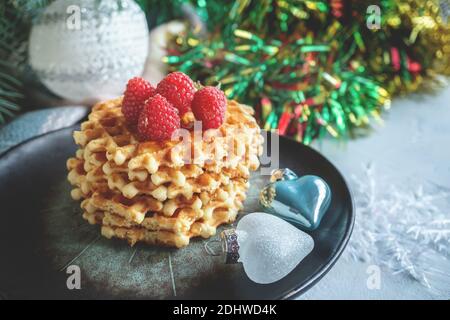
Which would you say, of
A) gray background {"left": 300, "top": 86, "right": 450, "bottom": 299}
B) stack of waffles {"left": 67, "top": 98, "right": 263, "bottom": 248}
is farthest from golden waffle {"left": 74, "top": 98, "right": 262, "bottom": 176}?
gray background {"left": 300, "top": 86, "right": 450, "bottom": 299}

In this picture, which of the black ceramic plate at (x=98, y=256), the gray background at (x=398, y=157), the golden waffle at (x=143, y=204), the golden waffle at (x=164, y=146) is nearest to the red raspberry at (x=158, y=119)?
the golden waffle at (x=164, y=146)

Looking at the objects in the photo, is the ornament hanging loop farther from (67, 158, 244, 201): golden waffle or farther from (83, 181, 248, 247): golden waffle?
(67, 158, 244, 201): golden waffle

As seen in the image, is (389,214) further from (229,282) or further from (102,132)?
(102,132)

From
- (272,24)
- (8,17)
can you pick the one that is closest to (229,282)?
(272,24)

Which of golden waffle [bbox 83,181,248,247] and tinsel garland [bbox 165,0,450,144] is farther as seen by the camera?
tinsel garland [bbox 165,0,450,144]

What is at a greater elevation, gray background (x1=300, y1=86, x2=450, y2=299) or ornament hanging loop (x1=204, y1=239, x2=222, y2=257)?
ornament hanging loop (x1=204, y1=239, x2=222, y2=257)

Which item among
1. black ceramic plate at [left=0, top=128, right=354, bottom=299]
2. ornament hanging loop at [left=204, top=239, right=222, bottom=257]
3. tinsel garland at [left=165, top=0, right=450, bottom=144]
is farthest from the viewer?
tinsel garland at [left=165, top=0, right=450, bottom=144]

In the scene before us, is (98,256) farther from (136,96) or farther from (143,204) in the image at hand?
(136,96)
